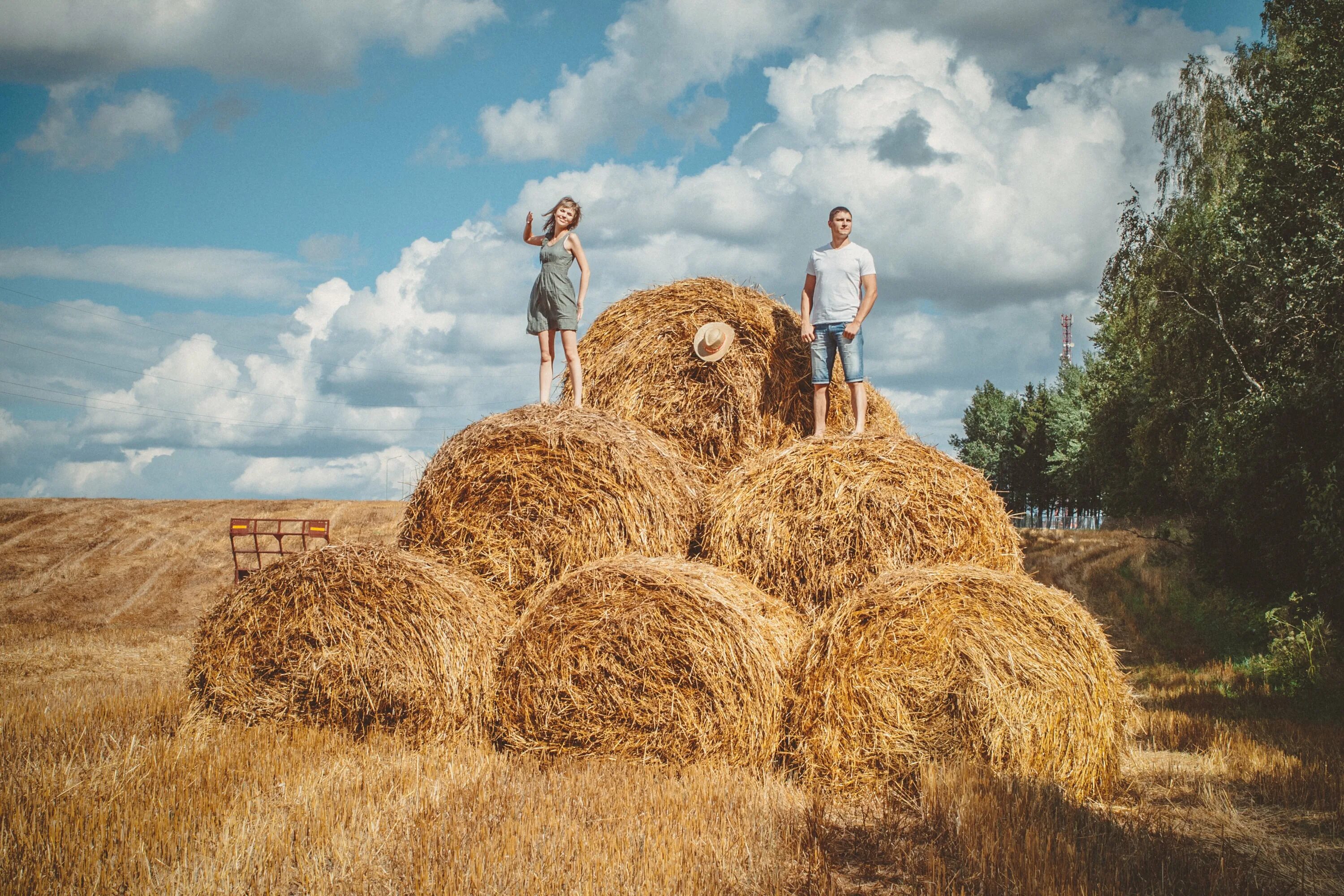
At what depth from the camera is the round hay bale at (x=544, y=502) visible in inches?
257

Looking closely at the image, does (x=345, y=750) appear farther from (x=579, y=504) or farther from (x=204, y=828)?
(x=579, y=504)

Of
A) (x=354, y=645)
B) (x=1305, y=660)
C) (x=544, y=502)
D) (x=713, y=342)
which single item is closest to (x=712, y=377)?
(x=713, y=342)

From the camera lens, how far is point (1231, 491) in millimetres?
10633

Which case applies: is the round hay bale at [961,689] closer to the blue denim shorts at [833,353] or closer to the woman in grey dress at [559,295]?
the blue denim shorts at [833,353]

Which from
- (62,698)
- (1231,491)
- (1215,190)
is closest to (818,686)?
(62,698)

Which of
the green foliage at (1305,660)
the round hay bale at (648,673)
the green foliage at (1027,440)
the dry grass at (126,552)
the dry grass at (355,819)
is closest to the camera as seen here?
the dry grass at (355,819)

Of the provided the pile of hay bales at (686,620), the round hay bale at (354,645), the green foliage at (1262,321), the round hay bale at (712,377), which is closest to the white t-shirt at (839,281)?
the round hay bale at (712,377)

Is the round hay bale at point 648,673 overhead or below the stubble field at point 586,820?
overhead

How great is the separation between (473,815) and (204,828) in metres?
1.19

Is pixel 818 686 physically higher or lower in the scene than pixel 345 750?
higher

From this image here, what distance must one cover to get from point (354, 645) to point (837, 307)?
464 centimetres

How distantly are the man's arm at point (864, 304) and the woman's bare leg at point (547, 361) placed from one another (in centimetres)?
270

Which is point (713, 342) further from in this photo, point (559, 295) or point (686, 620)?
point (686, 620)

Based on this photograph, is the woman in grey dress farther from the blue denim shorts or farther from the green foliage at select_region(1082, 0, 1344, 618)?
the green foliage at select_region(1082, 0, 1344, 618)
